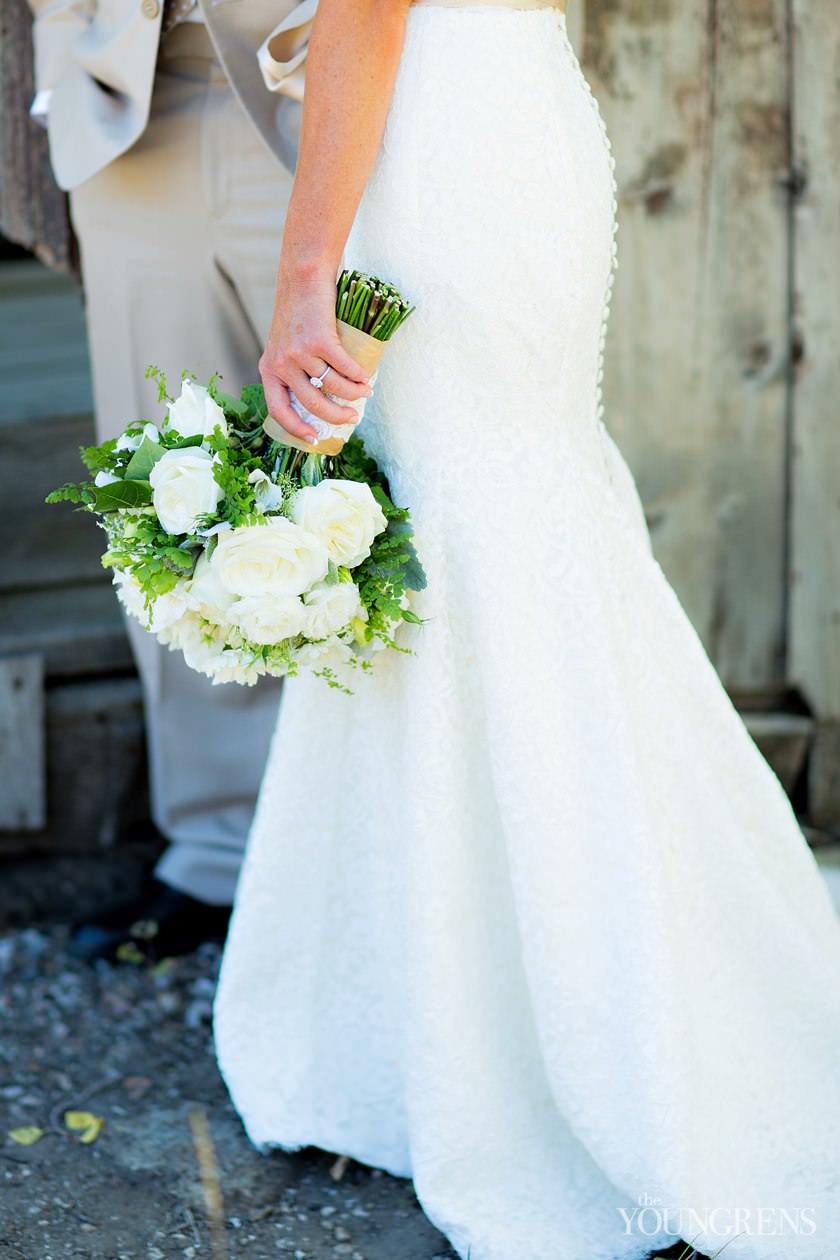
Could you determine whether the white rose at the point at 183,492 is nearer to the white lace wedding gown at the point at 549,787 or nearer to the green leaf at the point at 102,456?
the green leaf at the point at 102,456

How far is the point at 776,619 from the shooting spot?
115 inches

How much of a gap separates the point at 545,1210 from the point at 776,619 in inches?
59.5

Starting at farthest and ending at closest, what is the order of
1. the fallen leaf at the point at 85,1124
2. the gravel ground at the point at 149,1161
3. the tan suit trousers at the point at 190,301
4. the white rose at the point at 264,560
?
the tan suit trousers at the point at 190,301 < the fallen leaf at the point at 85,1124 < the gravel ground at the point at 149,1161 < the white rose at the point at 264,560

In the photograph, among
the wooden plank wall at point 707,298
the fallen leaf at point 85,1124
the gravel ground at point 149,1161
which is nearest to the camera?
the gravel ground at point 149,1161

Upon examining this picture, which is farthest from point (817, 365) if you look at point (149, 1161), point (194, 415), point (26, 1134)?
point (26, 1134)

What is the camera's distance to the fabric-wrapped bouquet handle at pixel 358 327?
159 centimetres

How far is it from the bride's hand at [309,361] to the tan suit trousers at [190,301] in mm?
781

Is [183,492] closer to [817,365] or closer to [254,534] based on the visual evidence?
[254,534]

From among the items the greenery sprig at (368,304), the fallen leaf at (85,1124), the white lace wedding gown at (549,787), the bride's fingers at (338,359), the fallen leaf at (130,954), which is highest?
the greenery sprig at (368,304)

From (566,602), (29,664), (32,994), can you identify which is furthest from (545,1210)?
(29,664)

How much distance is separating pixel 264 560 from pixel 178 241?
43.1 inches

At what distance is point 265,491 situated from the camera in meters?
1.64

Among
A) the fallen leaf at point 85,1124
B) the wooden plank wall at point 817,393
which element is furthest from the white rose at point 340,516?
the wooden plank wall at point 817,393

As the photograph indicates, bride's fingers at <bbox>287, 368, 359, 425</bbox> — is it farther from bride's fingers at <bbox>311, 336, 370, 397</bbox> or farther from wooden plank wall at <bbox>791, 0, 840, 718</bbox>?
wooden plank wall at <bbox>791, 0, 840, 718</bbox>
